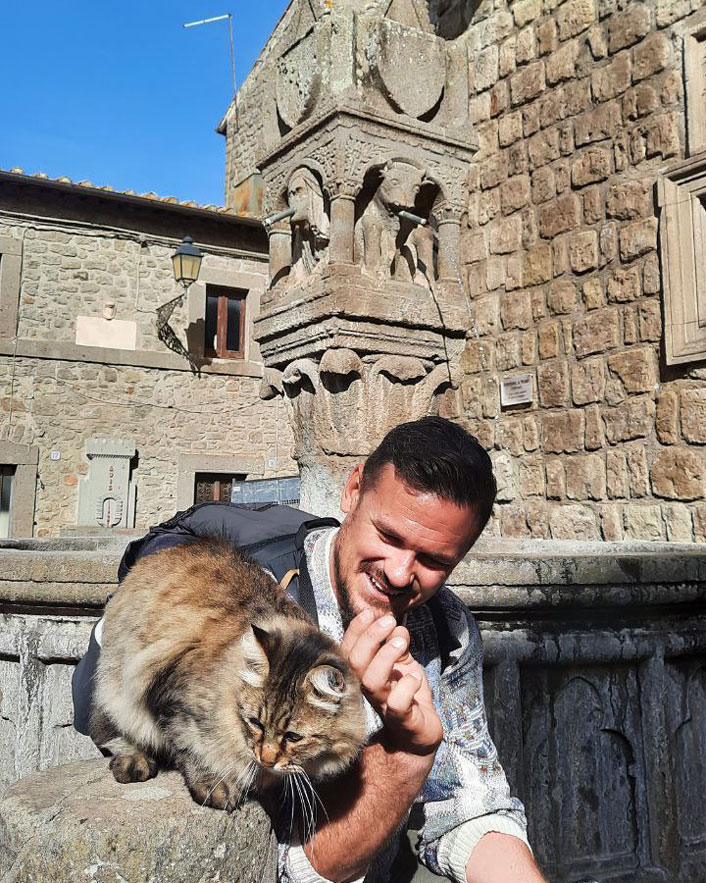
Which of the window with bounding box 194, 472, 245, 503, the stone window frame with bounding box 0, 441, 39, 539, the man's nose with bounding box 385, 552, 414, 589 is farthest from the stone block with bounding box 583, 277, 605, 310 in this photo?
the stone window frame with bounding box 0, 441, 39, 539

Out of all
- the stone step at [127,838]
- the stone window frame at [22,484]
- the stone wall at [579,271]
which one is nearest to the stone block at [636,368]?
the stone wall at [579,271]

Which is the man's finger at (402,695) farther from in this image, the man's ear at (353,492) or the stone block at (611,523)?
the stone block at (611,523)

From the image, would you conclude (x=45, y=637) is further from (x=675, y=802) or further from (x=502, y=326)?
(x=502, y=326)

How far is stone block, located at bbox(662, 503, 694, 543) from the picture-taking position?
4.33m

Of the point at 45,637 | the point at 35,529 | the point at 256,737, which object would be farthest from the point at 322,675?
the point at 35,529

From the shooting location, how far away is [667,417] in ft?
14.7

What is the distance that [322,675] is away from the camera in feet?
4.24

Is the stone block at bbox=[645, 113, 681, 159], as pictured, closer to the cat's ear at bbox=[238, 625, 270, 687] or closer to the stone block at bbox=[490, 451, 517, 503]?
the stone block at bbox=[490, 451, 517, 503]

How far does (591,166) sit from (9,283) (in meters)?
10.6

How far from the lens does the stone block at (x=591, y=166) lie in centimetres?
486

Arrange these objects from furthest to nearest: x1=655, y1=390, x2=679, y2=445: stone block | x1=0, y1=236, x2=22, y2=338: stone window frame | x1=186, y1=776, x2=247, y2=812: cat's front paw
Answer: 1. x1=0, y1=236, x2=22, y2=338: stone window frame
2. x1=655, y1=390, x2=679, y2=445: stone block
3. x1=186, y1=776, x2=247, y2=812: cat's front paw

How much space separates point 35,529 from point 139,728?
12.3m

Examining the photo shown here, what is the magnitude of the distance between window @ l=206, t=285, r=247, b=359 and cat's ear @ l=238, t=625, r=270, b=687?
13565 mm

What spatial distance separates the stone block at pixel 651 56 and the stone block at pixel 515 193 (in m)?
0.94
